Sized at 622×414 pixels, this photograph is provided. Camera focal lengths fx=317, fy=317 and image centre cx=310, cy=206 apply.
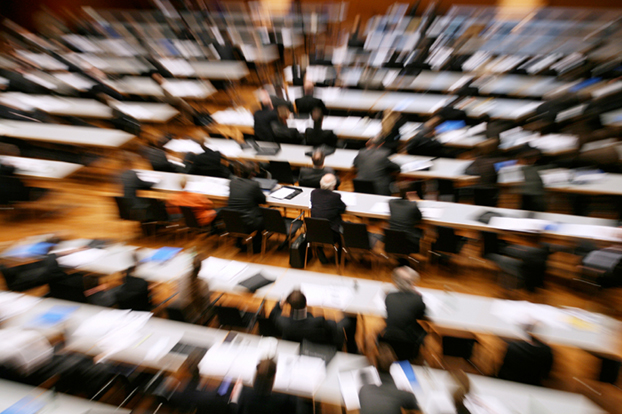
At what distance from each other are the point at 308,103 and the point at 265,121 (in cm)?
97

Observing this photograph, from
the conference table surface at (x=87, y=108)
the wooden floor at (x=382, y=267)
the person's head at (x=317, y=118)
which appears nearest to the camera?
the wooden floor at (x=382, y=267)

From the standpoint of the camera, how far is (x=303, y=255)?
4.42 m

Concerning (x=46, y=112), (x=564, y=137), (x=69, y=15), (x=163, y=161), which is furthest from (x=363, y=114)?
(x=69, y=15)

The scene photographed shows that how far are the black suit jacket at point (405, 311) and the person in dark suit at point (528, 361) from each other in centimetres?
68

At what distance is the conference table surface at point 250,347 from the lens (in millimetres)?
2143

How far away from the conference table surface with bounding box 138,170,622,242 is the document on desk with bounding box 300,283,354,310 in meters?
1.33

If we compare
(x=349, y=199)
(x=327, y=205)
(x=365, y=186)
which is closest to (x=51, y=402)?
(x=327, y=205)

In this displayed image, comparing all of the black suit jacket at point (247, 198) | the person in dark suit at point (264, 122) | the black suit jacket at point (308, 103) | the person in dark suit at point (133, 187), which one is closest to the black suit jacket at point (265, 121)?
the person in dark suit at point (264, 122)

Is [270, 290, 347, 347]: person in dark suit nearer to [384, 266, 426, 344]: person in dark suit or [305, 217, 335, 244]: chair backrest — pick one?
[384, 266, 426, 344]: person in dark suit

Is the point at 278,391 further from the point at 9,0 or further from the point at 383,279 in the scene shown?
the point at 9,0

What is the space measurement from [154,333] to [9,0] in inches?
514

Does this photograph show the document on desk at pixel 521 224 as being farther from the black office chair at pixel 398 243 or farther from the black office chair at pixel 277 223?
the black office chair at pixel 277 223

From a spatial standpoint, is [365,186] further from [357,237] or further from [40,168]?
[40,168]

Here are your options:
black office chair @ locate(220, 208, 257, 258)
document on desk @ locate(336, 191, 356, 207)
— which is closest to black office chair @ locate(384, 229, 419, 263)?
document on desk @ locate(336, 191, 356, 207)
